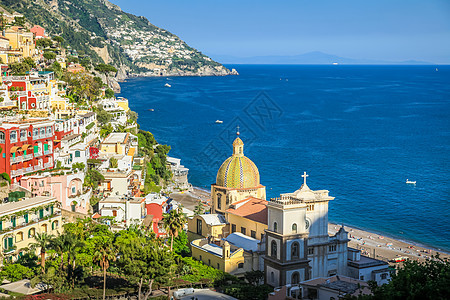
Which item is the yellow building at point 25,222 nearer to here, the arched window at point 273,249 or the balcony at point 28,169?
the balcony at point 28,169

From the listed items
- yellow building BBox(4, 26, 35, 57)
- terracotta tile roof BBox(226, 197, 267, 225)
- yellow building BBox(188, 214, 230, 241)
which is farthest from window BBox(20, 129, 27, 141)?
yellow building BBox(4, 26, 35, 57)

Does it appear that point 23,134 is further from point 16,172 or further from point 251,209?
point 251,209

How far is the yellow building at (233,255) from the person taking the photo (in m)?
40.1

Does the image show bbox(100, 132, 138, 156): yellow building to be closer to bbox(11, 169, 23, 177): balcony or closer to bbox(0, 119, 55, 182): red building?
bbox(0, 119, 55, 182): red building

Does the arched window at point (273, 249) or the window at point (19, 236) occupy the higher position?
the window at point (19, 236)

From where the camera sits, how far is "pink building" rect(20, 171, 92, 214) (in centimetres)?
4541

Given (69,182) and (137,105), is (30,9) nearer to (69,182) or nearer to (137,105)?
(137,105)

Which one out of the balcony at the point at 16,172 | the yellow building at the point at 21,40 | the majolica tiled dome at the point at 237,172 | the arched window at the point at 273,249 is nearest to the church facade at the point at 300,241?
the arched window at the point at 273,249

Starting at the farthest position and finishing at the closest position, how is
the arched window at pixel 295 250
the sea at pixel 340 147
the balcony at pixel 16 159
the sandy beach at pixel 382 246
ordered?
the sea at pixel 340 147 → the sandy beach at pixel 382 246 → the balcony at pixel 16 159 → the arched window at pixel 295 250

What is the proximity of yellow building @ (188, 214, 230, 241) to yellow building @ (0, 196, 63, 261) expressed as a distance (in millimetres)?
10429

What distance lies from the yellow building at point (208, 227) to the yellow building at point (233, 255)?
339 cm

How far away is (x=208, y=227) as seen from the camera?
4641 cm

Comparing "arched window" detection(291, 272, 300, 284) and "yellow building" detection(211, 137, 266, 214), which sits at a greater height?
"yellow building" detection(211, 137, 266, 214)

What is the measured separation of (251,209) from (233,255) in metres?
5.91
